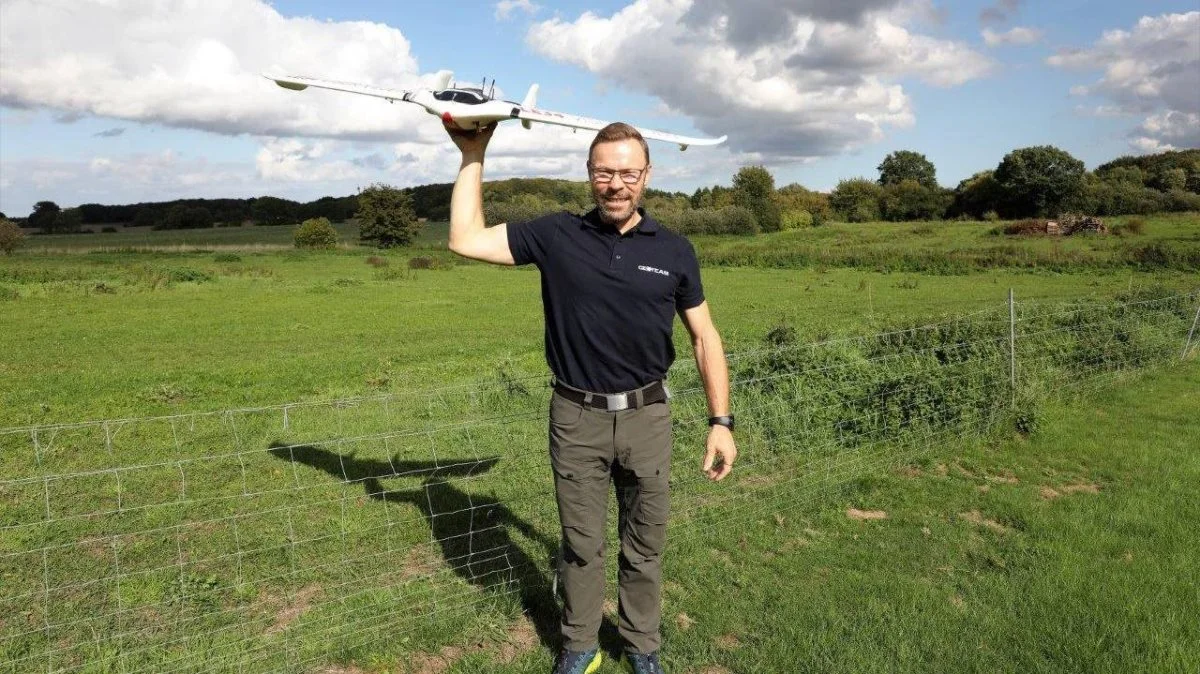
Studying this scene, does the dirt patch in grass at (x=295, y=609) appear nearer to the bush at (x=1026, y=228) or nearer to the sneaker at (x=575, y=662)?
the sneaker at (x=575, y=662)

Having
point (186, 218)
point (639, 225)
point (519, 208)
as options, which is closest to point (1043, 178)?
point (519, 208)

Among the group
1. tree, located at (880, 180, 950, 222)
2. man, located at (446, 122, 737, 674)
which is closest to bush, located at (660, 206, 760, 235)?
tree, located at (880, 180, 950, 222)

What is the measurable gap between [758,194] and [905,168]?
3089 cm

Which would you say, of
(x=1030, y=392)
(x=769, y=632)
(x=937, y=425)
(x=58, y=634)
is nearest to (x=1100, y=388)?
(x=1030, y=392)

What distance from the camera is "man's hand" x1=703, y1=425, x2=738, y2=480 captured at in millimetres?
3730

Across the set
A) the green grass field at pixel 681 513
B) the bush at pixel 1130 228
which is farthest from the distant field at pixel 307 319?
the bush at pixel 1130 228

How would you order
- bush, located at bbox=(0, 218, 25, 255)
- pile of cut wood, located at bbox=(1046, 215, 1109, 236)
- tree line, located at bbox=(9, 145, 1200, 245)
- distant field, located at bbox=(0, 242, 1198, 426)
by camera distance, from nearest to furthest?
distant field, located at bbox=(0, 242, 1198, 426), bush, located at bbox=(0, 218, 25, 255), pile of cut wood, located at bbox=(1046, 215, 1109, 236), tree line, located at bbox=(9, 145, 1200, 245)

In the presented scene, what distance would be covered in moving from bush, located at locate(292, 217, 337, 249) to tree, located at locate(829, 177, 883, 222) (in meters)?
49.2

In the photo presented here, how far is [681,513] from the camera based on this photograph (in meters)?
5.79

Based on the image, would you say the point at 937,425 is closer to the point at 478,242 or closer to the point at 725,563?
the point at 725,563

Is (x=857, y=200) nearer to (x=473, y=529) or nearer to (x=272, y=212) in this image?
(x=272, y=212)

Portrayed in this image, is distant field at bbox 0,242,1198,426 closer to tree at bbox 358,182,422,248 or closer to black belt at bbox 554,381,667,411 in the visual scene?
black belt at bbox 554,381,667,411

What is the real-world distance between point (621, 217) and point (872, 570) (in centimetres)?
307

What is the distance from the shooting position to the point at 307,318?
2127 cm
